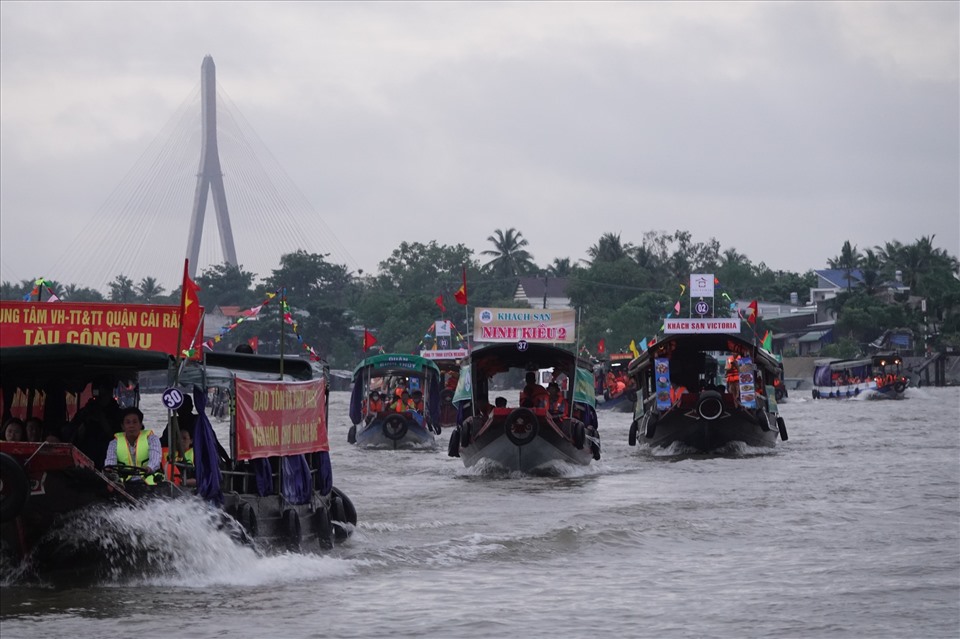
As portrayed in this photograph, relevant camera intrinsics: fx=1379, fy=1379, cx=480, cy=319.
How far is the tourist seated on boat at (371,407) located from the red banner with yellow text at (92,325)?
56.5 feet

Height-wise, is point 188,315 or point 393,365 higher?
point 393,365

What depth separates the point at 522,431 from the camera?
20.5 meters

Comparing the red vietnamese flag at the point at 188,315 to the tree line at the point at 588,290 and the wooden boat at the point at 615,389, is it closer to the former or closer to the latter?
the wooden boat at the point at 615,389

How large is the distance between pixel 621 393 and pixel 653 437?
25.1 metres

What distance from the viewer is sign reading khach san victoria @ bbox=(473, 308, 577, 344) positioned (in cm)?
2241

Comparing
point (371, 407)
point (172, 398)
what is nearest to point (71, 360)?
point (172, 398)

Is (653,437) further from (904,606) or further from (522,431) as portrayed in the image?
(904,606)

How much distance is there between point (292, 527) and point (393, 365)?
56.5 feet

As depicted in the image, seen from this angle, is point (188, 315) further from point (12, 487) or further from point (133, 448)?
point (12, 487)

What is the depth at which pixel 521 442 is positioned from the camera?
20531 millimetres

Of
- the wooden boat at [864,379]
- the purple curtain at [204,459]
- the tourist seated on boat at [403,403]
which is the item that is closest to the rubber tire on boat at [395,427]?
the tourist seated on boat at [403,403]

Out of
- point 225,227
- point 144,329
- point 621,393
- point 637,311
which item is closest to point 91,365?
point 144,329

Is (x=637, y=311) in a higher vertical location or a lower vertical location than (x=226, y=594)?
higher

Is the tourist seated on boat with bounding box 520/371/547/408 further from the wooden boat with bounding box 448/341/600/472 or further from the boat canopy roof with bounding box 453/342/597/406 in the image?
the boat canopy roof with bounding box 453/342/597/406
